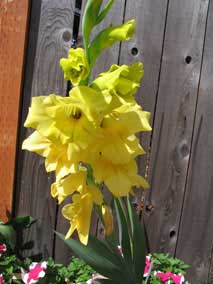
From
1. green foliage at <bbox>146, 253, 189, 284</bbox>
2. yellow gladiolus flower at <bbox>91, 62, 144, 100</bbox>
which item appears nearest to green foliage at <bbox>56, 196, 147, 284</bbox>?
yellow gladiolus flower at <bbox>91, 62, 144, 100</bbox>

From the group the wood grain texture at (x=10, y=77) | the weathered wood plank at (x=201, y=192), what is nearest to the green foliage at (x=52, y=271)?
the wood grain texture at (x=10, y=77)

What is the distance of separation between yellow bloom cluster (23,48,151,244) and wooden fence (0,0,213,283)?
117 centimetres

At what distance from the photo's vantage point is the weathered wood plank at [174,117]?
1.95m

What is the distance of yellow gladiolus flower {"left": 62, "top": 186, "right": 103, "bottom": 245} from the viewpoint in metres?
0.81

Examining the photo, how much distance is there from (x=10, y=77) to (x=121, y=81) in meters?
1.24

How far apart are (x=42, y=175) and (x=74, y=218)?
1.18 meters

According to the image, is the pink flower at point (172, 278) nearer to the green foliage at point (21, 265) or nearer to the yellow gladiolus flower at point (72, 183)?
the green foliage at point (21, 265)

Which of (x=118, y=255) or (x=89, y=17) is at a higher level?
(x=89, y=17)

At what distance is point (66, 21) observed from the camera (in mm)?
1875

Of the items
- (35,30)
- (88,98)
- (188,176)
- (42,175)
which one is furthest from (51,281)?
(88,98)

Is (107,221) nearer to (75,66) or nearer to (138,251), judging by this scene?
(138,251)

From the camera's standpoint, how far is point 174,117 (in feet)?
6.61

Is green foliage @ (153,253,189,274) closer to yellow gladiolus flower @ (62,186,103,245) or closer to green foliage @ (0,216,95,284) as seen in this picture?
green foliage @ (0,216,95,284)

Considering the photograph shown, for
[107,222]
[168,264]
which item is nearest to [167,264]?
[168,264]
